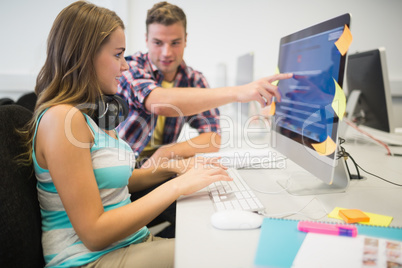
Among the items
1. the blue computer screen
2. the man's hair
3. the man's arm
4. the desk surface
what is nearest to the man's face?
the man's hair

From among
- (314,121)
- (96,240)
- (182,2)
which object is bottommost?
(96,240)

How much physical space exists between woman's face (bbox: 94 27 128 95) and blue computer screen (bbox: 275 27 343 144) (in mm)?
549

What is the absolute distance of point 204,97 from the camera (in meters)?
1.11

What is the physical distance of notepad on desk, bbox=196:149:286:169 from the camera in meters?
1.10

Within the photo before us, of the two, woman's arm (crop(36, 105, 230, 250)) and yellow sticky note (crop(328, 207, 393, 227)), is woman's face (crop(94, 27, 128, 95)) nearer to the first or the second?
woman's arm (crop(36, 105, 230, 250))

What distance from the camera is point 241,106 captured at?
227 centimetres

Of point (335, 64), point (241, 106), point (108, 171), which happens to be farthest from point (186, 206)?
point (241, 106)

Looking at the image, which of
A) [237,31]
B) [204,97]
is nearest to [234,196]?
[204,97]

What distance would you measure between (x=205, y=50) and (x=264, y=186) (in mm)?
1952

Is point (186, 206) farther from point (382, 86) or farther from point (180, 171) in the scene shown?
point (382, 86)

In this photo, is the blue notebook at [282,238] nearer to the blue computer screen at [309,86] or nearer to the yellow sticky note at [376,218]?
the yellow sticky note at [376,218]

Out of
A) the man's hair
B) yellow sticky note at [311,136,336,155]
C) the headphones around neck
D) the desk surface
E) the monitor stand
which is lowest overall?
the desk surface

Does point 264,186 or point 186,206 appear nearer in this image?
point 186,206

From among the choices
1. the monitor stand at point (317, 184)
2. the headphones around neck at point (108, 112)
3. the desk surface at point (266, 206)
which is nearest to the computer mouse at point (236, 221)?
the desk surface at point (266, 206)
